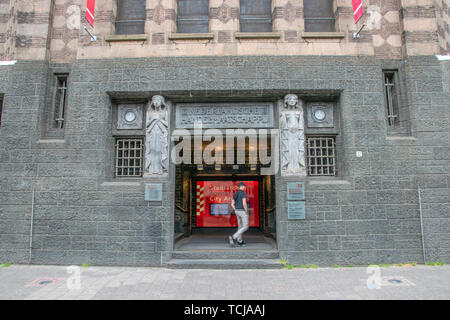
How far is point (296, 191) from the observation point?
759cm

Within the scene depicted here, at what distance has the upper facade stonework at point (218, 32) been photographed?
8094mm

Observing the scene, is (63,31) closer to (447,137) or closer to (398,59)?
(398,59)

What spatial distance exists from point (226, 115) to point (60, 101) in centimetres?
534

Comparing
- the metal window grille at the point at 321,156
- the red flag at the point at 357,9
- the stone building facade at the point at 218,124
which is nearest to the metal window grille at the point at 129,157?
the stone building facade at the point at 218,124

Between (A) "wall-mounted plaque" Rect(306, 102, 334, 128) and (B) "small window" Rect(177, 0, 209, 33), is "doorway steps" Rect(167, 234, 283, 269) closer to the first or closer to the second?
(A) "wall-mounted plaque" Rect(306, 102, 334, 128)

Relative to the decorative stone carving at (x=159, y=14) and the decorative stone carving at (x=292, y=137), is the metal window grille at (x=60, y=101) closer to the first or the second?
the decorative stone carving at (x=159, y=14)

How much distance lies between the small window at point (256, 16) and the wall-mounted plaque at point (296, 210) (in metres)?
5.64

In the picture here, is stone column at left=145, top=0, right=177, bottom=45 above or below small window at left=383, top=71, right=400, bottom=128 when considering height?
above

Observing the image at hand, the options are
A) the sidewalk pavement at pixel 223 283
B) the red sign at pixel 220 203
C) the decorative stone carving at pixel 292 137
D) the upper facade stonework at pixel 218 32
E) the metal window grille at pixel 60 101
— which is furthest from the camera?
the red sign at pixel 220 203

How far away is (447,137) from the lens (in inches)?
305

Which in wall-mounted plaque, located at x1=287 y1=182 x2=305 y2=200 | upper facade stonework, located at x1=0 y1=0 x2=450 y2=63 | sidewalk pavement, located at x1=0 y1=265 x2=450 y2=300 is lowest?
sidewalk pavement, located at x1=0 y1=265 x2=450 y2=300

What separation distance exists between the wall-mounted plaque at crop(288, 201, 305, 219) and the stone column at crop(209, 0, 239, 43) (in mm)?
5302

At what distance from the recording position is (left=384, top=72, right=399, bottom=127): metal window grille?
8219 millimetres

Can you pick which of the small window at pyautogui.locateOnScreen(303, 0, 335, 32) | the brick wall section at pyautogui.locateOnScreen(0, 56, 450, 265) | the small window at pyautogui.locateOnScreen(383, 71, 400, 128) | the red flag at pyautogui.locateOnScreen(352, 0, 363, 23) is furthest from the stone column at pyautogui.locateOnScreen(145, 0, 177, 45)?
the small window at pyautogui.locateOnScreen(383, 71, 400, 128)
